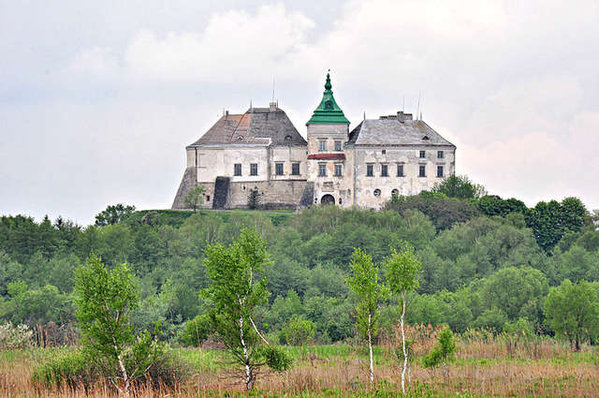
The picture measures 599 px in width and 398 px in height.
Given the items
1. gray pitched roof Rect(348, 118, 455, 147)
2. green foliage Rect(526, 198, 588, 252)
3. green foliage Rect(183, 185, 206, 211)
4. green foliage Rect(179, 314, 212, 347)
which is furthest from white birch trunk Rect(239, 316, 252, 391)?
green foliage Rect(183, 185, 206, 211)

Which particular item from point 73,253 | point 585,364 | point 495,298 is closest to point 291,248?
point 73,253

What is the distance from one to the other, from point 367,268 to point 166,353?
17.8 ft

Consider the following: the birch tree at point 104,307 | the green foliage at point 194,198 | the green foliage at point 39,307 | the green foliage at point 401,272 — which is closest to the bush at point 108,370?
the birch tree at point 104,307

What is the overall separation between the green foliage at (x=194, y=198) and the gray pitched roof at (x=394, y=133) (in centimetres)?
1143

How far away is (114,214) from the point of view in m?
72.5

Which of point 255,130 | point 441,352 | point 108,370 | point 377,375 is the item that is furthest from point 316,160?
point 108,370

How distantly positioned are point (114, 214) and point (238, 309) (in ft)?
163

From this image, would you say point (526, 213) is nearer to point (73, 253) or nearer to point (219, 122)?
point (219, 122)

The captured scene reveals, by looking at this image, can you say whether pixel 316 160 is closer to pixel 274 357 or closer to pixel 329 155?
pixel 329 155

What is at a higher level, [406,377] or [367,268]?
[367,268]

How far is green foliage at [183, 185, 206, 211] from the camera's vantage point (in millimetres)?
71438

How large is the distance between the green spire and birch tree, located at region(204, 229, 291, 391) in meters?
47.9

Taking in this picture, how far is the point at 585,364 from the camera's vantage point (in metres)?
29.2

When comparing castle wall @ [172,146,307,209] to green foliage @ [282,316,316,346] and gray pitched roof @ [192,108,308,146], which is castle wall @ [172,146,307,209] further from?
green foliage @ [282,316,316,346]
